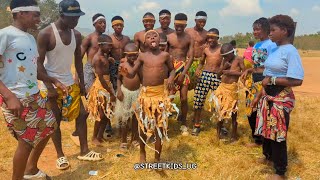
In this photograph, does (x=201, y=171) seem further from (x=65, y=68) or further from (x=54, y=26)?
(x=54, y=26)

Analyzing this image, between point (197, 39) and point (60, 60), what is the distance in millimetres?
3382

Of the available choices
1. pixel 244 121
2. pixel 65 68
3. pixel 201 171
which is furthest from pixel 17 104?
pixel 244 121

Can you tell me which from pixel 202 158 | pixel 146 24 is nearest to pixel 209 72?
pixel 146 24

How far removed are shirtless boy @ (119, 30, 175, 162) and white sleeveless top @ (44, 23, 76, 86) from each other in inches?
37.2

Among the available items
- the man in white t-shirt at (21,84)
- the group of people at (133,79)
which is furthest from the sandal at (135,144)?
the man in white t-shirt at (21,84)

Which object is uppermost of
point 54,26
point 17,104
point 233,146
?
point 54,26

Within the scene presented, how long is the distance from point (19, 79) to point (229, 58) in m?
3.73

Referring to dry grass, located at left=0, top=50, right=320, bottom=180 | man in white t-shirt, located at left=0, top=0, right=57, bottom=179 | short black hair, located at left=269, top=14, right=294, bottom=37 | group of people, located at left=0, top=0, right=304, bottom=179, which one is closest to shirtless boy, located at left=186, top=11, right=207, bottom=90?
group of people, located at left=0, top=0, right=304, bottom=179

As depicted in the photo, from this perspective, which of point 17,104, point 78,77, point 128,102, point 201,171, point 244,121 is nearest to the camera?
point 17,104

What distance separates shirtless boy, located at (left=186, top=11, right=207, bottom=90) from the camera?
22.1 ft

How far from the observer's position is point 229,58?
5.81 m

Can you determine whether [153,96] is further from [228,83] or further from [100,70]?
[228,83]

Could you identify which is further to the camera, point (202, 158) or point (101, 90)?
point (101, 90)

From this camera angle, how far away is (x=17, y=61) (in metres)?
3.41
